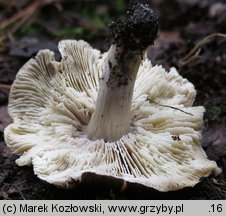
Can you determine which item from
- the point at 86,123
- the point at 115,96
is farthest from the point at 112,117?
the point at 86,123

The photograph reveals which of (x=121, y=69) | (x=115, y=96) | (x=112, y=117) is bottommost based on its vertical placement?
(x=112, y=117)

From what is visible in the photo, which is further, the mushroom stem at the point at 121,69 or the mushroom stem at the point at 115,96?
the mushroom stem at the point at 115,96

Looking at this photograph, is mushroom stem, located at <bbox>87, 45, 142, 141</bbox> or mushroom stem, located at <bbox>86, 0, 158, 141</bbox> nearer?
mushroom stem, located at <bbox>86, 0, 158, 141</bbox>

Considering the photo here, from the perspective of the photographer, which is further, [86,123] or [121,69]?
[86,123]

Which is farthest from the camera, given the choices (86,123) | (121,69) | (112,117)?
(86,123)

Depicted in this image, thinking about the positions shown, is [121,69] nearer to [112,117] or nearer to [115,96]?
[115,96]

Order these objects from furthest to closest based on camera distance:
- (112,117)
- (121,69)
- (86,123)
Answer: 1. (86,123)
2. (112,117)
3. (121,69)

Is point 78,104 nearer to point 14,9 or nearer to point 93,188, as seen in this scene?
point 93,188
